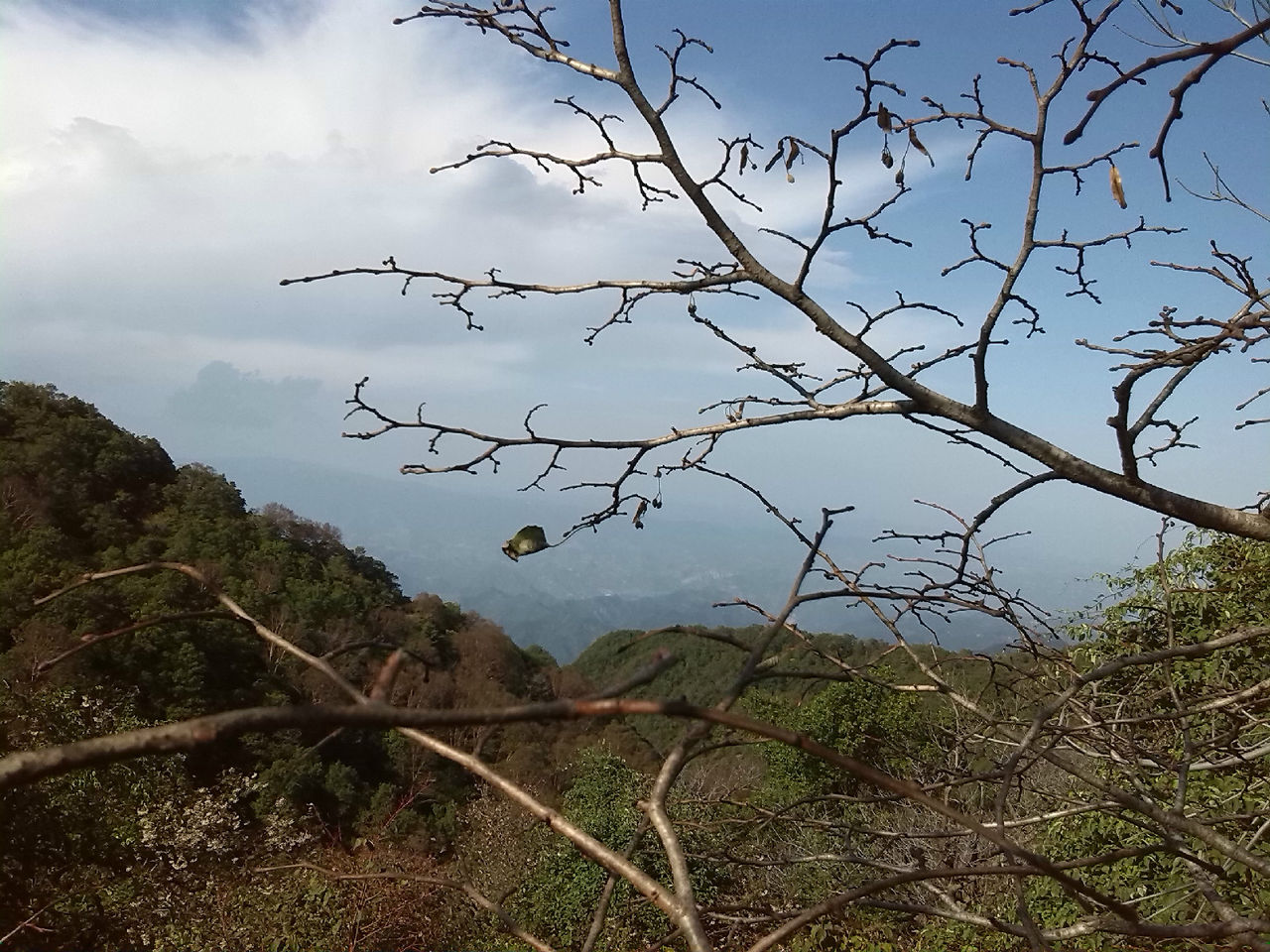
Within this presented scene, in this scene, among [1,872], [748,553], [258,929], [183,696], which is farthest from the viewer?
[748,553]

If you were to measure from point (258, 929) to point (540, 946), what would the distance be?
31.1 feet

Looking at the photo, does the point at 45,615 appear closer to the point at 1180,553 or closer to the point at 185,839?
the point at 185,839

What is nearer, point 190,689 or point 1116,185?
point 1116,185

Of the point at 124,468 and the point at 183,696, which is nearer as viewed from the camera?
the point at 183,696

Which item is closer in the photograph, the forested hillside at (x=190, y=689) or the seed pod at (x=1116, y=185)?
the seed pod at (x=1116, y=185)

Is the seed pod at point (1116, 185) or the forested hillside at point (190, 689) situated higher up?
the seed pod at point (1116, 185)

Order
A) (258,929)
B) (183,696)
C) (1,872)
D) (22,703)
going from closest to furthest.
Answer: (1,872), (258,929), (22,703), (183,696)

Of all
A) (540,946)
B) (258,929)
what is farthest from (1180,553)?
(258,929)

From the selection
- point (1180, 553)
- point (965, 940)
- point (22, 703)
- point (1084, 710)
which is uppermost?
point (1180, 553)

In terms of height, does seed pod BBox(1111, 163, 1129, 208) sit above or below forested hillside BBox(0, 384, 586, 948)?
above

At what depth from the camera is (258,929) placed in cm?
837

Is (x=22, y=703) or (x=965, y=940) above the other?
(x=965, y=940)

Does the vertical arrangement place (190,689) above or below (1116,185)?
below

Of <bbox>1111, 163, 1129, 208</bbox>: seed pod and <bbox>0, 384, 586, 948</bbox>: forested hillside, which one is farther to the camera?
<bbox>0, 384, 586, 948</bbox>: forested hillside
